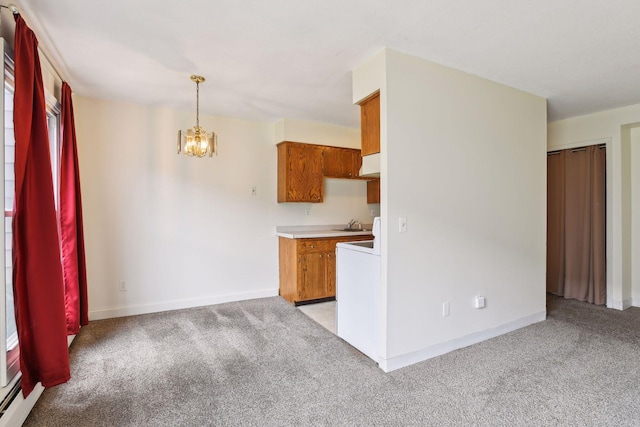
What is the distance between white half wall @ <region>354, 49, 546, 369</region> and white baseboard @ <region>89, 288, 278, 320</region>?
95.9 inches

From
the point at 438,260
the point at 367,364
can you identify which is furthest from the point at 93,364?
the point at 438,260

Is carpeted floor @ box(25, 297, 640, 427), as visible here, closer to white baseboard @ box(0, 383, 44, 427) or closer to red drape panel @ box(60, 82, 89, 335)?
white baseboard @ box(0, 383, 44, 427)

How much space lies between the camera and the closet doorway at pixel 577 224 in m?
4.08

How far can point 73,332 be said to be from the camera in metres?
2.96

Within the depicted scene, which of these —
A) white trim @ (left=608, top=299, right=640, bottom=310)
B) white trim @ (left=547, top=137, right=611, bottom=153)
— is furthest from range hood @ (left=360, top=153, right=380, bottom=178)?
white trim @ (left=608, top=299, right=640, bottom=310)

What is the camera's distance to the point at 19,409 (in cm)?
187

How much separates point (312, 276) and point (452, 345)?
1923 millimetres

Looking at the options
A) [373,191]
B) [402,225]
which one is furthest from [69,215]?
[373,191]

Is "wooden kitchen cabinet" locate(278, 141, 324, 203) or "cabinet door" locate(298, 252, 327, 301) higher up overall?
"wooden kitchen cabinet" locate(278, 141, 324, 203)

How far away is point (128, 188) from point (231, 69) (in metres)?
2.03

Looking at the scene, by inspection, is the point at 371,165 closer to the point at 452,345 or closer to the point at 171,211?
the point at 452,345

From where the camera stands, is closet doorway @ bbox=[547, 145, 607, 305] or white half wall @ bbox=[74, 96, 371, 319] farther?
closet doorway @ bbox=[547, 145, 607, 305]

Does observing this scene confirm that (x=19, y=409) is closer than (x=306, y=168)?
Yes

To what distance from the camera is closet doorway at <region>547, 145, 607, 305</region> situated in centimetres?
408
